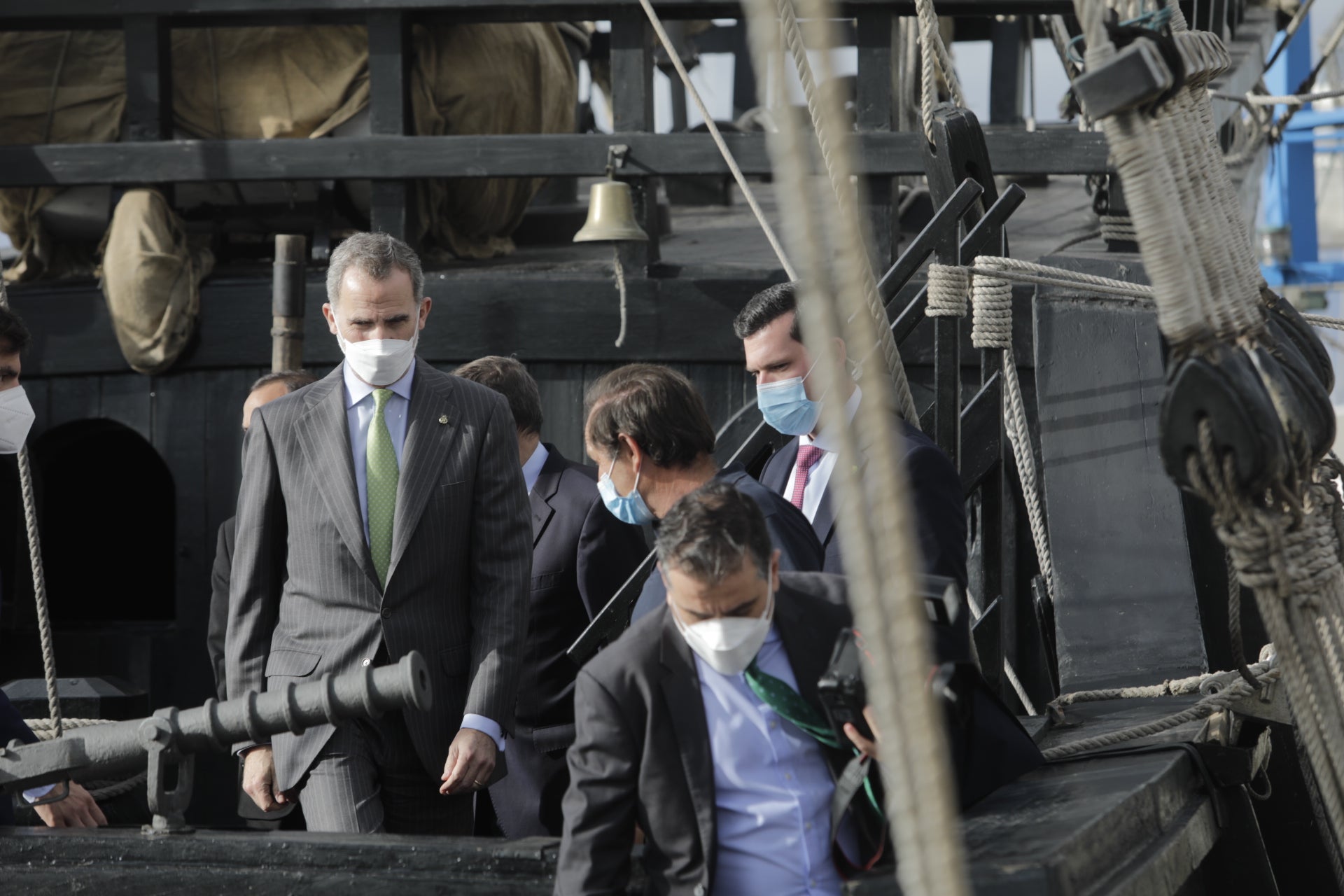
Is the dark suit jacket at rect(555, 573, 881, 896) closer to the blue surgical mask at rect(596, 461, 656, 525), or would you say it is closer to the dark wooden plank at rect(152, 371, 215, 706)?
the blue surgical mask at rect(596, 461, 656, 525)

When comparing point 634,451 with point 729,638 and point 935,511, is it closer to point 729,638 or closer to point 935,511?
point 935,511

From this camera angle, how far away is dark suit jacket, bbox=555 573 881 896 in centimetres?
253

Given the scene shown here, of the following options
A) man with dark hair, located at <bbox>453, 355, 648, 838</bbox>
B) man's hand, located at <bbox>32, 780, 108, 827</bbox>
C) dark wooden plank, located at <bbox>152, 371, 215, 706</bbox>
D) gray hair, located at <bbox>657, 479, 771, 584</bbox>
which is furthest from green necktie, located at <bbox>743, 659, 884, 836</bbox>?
dark wooden plank, located at <bbox>152, 371, 215, 706</bbox>

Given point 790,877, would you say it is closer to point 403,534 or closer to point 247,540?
point 403,534

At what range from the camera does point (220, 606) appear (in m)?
4.64

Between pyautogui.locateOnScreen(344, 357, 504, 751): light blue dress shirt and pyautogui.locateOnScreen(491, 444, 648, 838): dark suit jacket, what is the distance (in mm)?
570

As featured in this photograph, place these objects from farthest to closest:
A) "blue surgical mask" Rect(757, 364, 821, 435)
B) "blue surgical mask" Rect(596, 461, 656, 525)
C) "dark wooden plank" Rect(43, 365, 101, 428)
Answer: "dark wooden plank" Rect(43, 365, 101, 428) → "blue surgical mask" Rect(757, 364, 821, 435) → "blue surgical mask" Rect(596, 461, 656, 525)

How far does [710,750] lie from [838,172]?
1289 millimetres

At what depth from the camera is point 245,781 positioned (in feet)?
11.3

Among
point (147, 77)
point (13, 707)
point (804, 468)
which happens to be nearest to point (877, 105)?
point (804, 468)

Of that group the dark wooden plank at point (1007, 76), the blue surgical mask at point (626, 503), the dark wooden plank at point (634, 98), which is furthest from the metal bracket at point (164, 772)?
the dark wooden plank at point (1007, 76)

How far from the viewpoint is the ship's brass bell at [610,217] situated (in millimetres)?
5594

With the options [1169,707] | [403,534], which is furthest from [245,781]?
[1169,707]

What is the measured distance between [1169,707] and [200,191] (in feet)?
14.3
